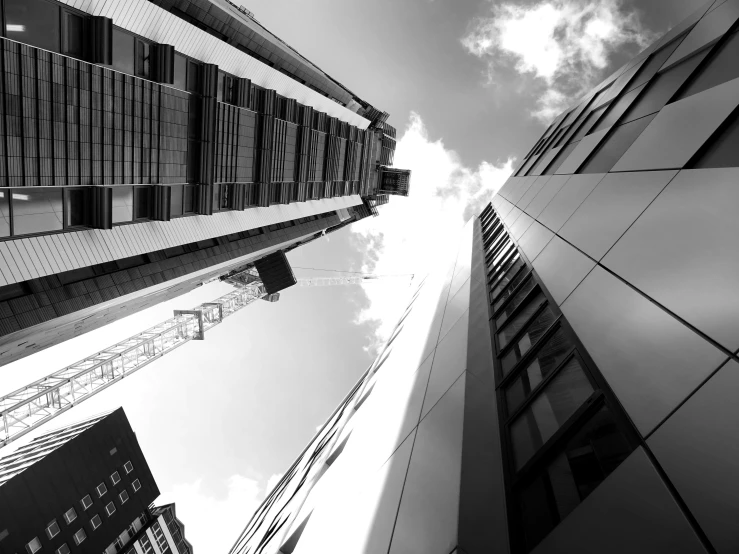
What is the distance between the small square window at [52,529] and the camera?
49.2 metres

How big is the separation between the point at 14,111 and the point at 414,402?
1475cm

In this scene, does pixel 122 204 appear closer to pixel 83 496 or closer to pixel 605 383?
pixel 605 383

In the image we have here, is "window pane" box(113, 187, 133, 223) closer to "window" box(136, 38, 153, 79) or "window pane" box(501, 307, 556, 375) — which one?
"window" box(136, 38, 153, 79)

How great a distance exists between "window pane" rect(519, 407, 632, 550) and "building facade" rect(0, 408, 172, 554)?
63477 mm

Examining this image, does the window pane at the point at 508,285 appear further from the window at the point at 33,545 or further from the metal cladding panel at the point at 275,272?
the window at the point at 33,545

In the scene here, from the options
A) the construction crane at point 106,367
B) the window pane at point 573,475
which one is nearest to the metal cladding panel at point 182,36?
the window pane at point 573,475

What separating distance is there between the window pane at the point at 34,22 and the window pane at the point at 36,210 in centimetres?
469

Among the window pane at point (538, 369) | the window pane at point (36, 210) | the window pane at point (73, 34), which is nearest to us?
the window pane at point (538, 369)

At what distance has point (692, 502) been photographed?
3.17m

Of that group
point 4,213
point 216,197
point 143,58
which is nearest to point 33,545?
point 216,197

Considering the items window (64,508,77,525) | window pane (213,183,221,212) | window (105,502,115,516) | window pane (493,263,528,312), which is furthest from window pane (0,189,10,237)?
window (105,502,115,516)

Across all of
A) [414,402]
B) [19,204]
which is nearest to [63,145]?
[19,204]

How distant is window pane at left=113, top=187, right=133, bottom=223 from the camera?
16.4m

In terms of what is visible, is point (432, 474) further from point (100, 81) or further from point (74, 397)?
point (74, 397)
